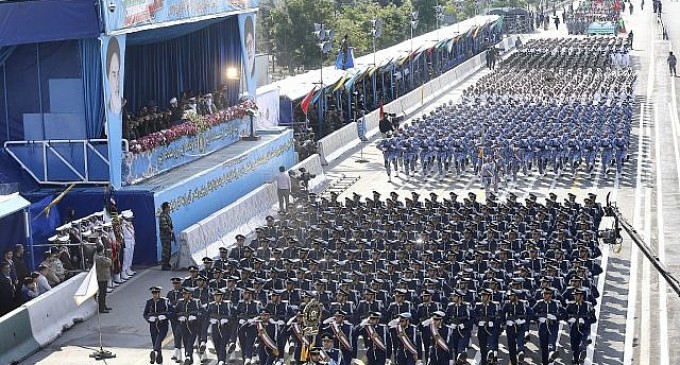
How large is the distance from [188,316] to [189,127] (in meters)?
11.9

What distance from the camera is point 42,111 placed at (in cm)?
2625

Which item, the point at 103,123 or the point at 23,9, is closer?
the point at 23,9

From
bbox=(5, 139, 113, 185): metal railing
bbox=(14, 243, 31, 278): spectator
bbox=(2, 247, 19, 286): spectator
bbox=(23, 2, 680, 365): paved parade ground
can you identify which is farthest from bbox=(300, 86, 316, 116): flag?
bbox=(2, 247, 19, 286): spectator

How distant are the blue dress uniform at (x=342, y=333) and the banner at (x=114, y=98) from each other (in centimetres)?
892

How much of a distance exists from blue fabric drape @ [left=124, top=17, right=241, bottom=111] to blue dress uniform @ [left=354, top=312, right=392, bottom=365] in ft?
47.6

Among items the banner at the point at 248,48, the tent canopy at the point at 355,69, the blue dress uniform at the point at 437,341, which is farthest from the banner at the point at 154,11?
the blue dress uniform at the point at 437,341

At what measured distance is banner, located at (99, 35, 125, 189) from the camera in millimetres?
25000

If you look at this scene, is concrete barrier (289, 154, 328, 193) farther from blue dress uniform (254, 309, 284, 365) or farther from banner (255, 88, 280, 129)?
blue dress uniform (254, 309, 284, 365)

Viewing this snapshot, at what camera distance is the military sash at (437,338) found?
700 inches

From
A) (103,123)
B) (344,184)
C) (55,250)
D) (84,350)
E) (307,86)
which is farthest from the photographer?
(307,86)

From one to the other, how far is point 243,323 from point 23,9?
8858 millimetres

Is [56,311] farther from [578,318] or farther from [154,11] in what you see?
[578,318]

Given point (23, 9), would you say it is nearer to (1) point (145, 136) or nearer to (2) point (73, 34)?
(2) point (73, 34)

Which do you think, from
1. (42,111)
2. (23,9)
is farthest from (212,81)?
(23,9)
